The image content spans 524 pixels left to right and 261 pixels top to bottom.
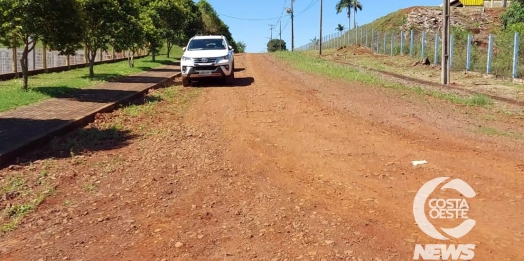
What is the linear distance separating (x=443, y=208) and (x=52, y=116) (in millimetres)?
8053

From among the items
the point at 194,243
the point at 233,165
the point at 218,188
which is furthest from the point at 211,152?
the point at 194,243

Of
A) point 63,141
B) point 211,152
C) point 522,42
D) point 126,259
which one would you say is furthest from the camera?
point 522,42

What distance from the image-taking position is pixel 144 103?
13258 mm

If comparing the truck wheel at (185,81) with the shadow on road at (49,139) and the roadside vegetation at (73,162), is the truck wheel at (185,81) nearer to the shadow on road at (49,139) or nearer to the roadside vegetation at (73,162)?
the roadside vegetation at (73,162)

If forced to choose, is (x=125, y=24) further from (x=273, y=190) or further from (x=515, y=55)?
(x=273, y=190)

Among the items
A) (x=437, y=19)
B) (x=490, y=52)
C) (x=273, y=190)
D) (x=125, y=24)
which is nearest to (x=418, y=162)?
(x=273, y=190)

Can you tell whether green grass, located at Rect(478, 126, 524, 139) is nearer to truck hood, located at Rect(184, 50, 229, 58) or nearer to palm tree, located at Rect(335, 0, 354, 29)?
truck hood, located at Rect(184, 50, 229, 58)

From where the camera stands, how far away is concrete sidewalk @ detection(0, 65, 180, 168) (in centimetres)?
769

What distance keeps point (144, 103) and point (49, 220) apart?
8575 mm

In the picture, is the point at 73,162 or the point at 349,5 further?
the point at 349,5

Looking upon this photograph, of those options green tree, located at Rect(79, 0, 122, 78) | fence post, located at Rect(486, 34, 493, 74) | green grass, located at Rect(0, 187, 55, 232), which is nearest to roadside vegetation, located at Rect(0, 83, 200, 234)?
green grass, located at Rect(0, 187, 55, 232)

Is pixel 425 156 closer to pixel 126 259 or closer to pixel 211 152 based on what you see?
pixel 211 152

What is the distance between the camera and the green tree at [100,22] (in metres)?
19.6

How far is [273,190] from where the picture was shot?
5.57 meters
